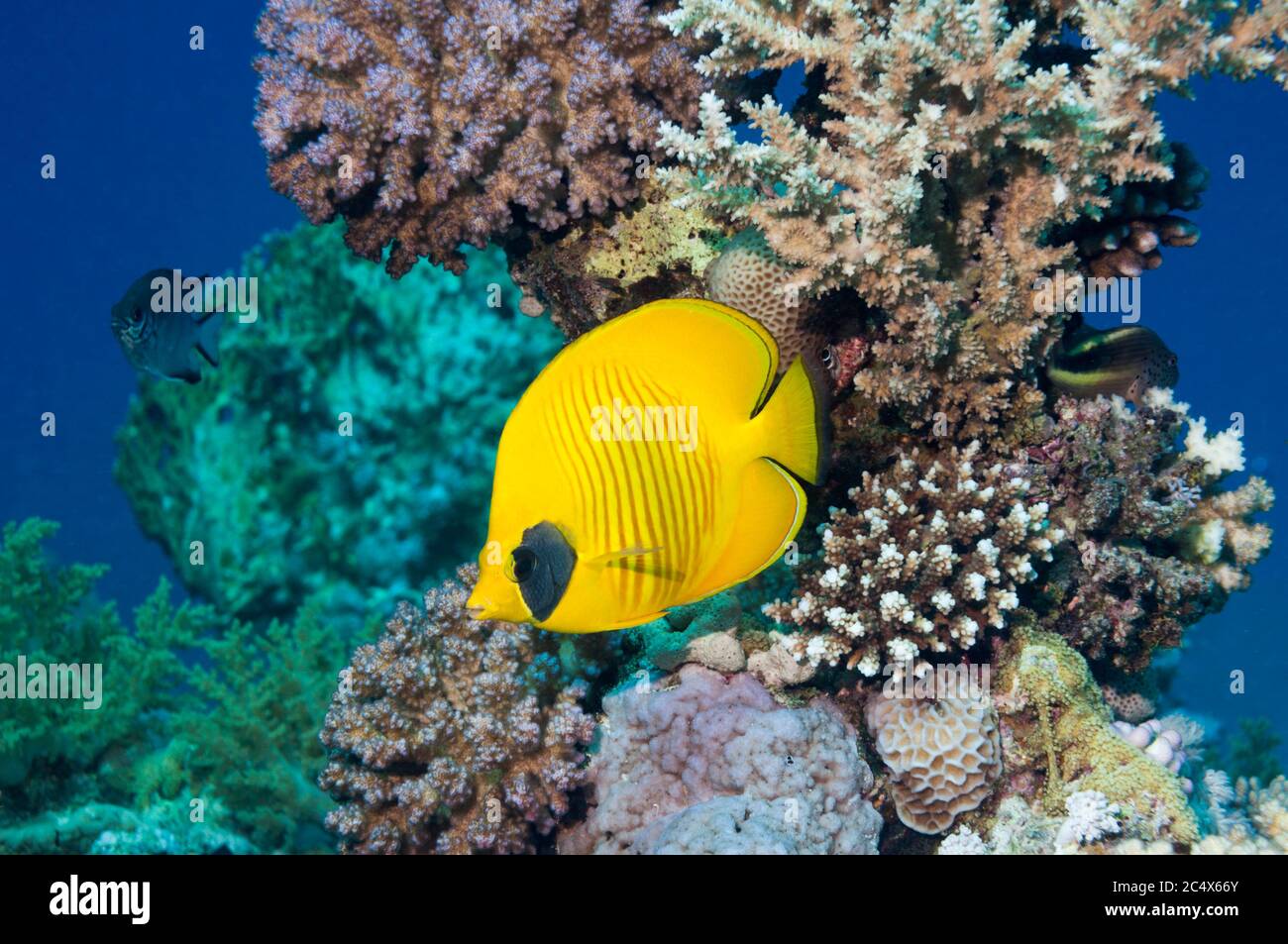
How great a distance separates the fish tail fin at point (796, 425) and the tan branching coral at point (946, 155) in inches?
42.8

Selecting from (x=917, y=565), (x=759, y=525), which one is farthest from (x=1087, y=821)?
(x=759, y=525)

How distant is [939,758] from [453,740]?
1.91 meters

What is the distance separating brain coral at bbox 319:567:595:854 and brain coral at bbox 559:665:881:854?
0.19 metres

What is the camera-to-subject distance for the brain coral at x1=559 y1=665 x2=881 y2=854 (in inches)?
106

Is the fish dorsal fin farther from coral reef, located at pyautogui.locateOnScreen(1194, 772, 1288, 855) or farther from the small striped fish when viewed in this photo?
coral reef, located at pyautogui.locateOnScreen(1194, 772, 1288, 855)

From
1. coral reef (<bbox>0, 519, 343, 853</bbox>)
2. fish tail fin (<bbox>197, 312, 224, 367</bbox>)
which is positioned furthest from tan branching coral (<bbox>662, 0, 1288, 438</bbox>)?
coral reef (<bbox>0, 519, 343, 853</bbox>)

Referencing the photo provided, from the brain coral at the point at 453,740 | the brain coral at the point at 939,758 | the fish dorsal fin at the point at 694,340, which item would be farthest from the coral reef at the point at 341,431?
the fish dorsal fin at the point at 694,340

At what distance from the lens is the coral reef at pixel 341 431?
22.8ft

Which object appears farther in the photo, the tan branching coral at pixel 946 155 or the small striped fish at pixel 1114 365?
the small striped fish at pixel 1114 365

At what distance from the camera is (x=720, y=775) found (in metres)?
2.92

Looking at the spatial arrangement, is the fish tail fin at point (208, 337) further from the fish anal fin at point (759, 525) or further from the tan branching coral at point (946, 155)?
the fish anal fin at point (759, 525)

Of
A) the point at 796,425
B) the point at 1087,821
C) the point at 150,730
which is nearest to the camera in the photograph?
the point at 796,425

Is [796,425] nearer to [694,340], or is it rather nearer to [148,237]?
[694,340]

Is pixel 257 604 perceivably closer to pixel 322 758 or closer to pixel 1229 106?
pixel 322 758
